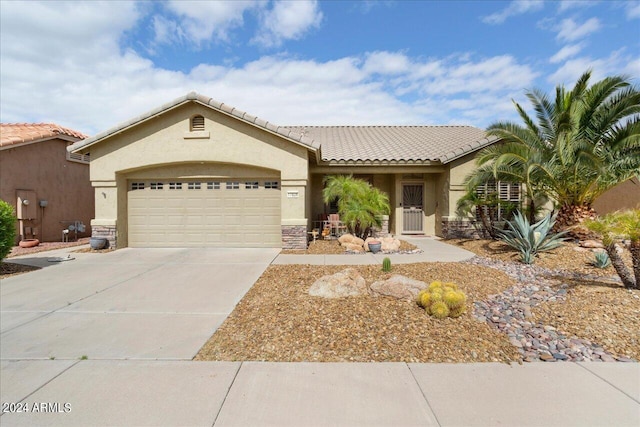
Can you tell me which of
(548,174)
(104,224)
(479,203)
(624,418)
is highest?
(548,174)

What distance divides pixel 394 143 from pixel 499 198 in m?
5.67

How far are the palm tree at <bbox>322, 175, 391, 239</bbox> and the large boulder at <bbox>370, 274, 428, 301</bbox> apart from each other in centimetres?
536

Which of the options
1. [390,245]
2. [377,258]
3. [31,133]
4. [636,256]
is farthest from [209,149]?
[636,256]

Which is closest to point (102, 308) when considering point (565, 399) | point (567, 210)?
point (565, 399)

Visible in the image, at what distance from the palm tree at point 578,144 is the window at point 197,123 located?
9918 millimetres

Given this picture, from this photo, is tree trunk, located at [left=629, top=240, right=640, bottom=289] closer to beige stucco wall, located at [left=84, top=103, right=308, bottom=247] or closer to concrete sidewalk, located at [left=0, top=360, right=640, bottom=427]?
concrete sidewalk, located at [left=0, top=360, right=640, bottom=427]

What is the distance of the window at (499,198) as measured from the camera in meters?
12.3

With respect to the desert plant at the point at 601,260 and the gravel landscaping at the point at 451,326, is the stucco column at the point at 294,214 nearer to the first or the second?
the gravel landscaping at the point at 451,326

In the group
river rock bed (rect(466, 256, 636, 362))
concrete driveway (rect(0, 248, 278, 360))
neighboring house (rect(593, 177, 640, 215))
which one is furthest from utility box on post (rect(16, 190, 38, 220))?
neighboring house (rect(593, 177, 640, 215))

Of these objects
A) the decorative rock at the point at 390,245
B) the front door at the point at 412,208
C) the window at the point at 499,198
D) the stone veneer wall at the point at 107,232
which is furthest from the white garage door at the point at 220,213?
the window at the point at 499,198

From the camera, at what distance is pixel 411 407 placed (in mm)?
2859

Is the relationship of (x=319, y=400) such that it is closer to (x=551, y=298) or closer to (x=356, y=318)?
(x=356, y=318)

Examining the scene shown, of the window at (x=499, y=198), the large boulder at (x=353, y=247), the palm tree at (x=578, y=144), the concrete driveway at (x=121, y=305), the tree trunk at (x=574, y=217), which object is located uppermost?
the palm tree at (x=578, y=144)

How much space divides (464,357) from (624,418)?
1359 millimetres
